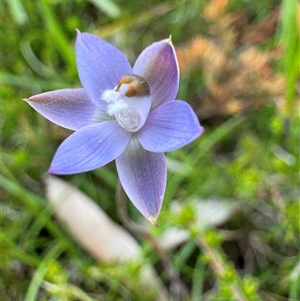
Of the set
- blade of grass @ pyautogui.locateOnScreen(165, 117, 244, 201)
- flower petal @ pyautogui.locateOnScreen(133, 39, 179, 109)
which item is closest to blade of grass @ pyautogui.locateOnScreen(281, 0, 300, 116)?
blade of grass @ pyautogui.locateOnScreen(165, 117, 244, 201)

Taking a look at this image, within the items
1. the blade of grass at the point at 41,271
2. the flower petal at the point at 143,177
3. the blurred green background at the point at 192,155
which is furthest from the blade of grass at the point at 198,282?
the flower petal at the point at 143,177

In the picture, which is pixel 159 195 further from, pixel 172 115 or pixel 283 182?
pixel 283 182

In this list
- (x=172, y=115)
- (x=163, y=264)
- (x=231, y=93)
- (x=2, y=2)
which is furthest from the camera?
(x=2, y=2)

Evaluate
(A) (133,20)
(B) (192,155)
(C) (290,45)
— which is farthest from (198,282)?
(A) (133,20)

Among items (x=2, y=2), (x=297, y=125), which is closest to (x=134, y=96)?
(x=297, y=125)

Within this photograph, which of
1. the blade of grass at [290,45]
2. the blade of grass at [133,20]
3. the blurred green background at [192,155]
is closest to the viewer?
the blade of grass at [290,45]

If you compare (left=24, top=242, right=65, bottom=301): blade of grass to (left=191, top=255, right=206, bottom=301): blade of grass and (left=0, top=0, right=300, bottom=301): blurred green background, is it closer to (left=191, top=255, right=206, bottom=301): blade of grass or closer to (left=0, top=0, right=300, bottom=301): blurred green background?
(left=0, top=0, right=300, bottom=301): blurred green background

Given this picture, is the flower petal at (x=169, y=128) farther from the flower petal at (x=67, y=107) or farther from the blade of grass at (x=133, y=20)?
the blade of grass at (x=133, y=20)
